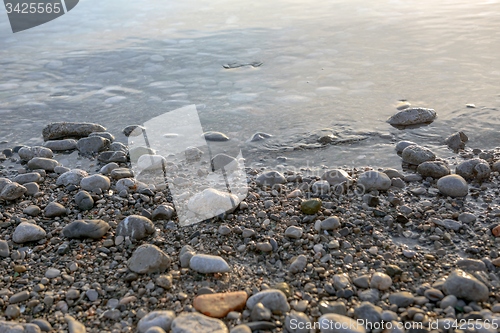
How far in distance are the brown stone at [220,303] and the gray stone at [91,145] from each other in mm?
1735

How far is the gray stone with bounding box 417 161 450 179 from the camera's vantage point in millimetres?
2557

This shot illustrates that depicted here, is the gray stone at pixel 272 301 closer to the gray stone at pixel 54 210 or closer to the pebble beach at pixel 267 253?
the pebble beach at pixel 267 253

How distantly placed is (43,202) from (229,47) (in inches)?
138

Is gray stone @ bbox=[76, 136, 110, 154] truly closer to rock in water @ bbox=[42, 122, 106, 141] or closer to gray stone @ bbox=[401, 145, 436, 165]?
rock in water @ bbox=[42, 122, 106, 141]

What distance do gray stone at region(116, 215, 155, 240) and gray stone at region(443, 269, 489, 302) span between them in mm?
1240

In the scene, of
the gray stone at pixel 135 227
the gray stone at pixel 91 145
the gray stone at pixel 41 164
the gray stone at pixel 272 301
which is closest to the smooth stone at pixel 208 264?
the gray stone at pixel 272 301

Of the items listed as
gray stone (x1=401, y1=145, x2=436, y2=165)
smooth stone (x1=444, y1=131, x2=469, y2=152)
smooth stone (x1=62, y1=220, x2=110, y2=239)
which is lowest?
smooth stone (x1=444, y1=131, x2=469, y2=152)

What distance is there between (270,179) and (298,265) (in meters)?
0.80

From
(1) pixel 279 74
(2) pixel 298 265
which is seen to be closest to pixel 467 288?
(2) pixel 298 265

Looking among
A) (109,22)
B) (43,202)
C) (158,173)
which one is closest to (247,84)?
(158,173)

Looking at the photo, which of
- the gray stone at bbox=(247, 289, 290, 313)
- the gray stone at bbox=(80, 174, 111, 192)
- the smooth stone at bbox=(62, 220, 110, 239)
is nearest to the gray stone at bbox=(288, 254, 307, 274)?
the gray stone at bbox=(247, 289, 290, 313)

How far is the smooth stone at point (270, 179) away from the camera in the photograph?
2586 millimetres

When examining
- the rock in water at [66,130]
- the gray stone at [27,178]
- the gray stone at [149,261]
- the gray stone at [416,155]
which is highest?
the rock in water at [66,130]

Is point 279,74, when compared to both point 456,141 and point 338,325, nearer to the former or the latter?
point 456,141
